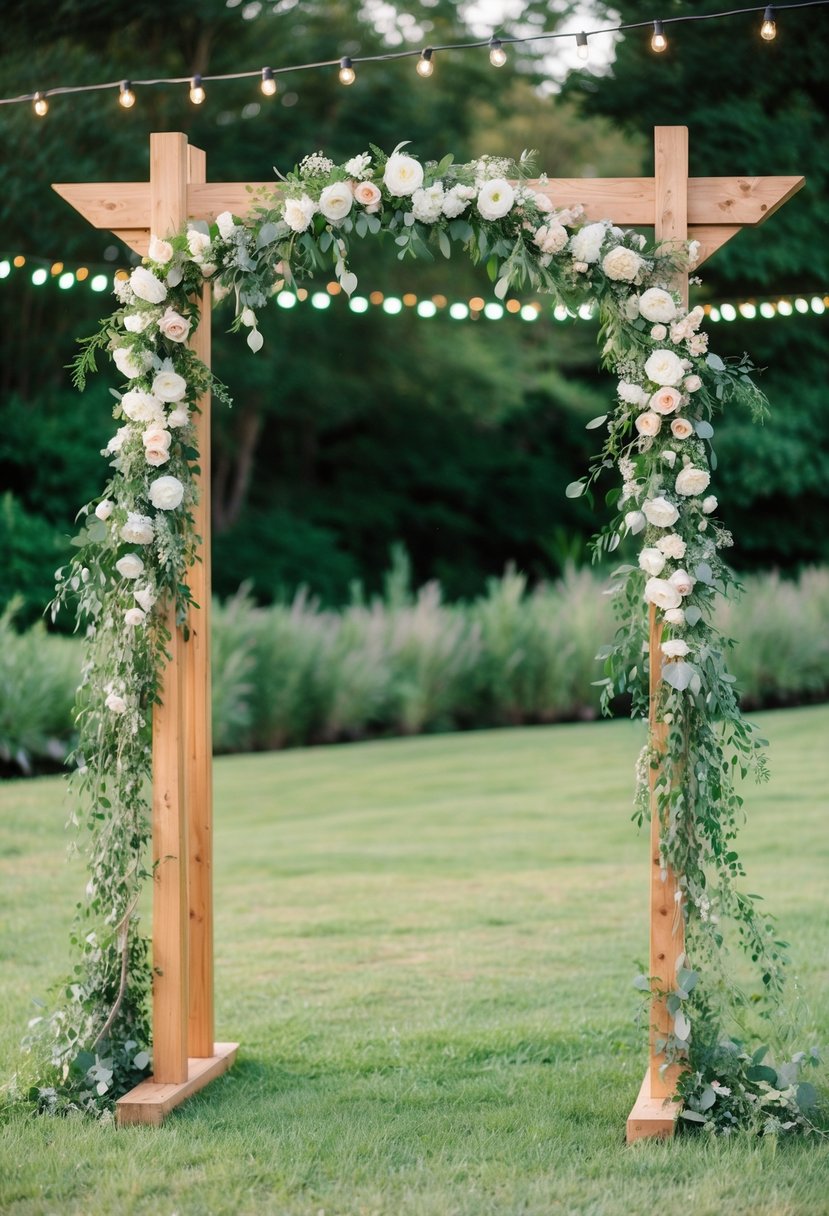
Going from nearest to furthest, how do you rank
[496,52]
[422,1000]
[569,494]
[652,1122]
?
[652,1122], [569,494], [496,52], [422,1000]

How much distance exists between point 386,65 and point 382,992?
13.5m

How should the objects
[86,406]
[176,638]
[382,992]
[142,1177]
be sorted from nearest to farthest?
[142,1177], [176,638], [382,992], [86,406]

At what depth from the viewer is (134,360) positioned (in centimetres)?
382

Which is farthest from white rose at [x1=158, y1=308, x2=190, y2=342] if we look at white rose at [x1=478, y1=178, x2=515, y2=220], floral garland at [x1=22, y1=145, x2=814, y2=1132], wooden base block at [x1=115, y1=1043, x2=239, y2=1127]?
wooden base block at [x1=115, y1=1043, x2=239, y2=1127]

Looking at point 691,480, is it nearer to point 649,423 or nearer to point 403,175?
point 649,423

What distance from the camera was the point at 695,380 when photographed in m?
3.64

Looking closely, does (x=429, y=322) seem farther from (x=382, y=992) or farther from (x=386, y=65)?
(x=382, y=992)

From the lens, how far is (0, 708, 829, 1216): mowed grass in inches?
129

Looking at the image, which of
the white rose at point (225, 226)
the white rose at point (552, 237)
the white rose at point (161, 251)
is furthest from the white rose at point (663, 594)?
the white rose at point (161, 251)

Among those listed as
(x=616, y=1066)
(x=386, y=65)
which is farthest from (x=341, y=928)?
(x=386, y=65)

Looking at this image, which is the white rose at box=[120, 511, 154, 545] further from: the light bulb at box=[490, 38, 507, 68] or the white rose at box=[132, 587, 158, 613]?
the light bulb at box=[490, 38, 507, 68]

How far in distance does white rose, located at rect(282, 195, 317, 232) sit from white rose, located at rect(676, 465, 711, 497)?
116 centimetres

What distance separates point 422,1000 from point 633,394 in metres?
2.39

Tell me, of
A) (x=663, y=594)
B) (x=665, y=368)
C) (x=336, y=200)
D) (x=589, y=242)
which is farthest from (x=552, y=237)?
(x=663, y=594)
